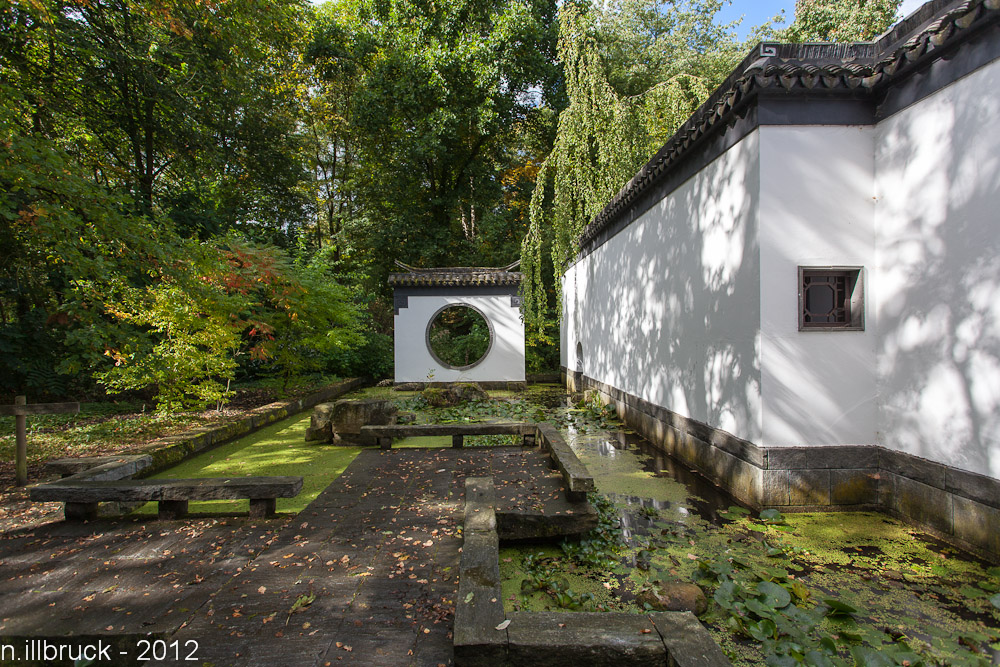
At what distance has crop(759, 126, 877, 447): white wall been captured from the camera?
388 centimetres

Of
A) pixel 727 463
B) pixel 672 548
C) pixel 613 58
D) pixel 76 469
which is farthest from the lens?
pixel 613 58

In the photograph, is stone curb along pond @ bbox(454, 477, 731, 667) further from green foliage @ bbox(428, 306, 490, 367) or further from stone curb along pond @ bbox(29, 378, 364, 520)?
green foliage @ bbox(428, 306, 490, 367)

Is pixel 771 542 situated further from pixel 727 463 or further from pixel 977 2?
pixel 977 2

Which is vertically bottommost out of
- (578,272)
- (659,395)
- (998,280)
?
(659,395)

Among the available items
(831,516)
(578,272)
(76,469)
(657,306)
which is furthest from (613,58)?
(76,469)

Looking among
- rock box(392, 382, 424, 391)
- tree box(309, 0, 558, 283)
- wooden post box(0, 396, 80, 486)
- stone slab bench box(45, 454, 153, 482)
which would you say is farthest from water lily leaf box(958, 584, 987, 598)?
tree box(309, 0, 558, 283)

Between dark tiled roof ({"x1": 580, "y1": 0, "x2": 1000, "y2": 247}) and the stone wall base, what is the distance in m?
2.78

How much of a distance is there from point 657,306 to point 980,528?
3.85 m

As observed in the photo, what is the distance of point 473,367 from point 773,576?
1006cm

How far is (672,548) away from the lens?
316 cm

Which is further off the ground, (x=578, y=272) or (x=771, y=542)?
(x=578, y=272)

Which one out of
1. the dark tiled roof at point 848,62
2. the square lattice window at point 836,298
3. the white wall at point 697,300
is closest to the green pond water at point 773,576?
the white wall at point 697,300

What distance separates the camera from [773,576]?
8.85 feet

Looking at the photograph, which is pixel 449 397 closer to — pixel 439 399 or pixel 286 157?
pixel 439 399
